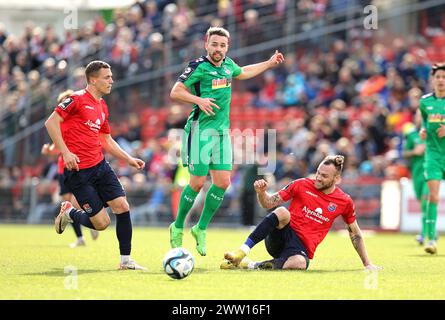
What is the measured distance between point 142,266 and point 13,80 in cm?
1658

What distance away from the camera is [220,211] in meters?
25.0

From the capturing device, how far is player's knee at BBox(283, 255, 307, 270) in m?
11.3

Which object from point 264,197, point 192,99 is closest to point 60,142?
point 192,99

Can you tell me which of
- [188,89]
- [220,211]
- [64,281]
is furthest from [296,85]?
[64,281]

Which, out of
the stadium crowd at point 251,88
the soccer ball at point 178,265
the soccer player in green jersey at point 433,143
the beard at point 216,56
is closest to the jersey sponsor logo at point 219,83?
the beard at point 216,56

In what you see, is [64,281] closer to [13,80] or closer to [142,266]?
→ [142,266]

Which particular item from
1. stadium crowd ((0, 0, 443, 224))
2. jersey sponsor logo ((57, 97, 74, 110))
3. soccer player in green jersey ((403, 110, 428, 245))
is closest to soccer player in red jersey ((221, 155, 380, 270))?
jersey sponsor logo ((57, 97, 74, 110))

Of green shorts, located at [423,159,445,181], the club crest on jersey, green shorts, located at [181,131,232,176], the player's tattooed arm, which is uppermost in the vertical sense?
green shorts, located at [181,131,232,176]

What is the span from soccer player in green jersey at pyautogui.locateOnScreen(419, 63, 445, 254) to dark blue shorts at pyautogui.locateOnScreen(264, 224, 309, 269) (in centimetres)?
407

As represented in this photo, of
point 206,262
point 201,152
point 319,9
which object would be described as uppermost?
point 319,9

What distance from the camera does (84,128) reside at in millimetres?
11852

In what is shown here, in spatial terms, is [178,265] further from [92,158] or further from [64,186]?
[64,186]

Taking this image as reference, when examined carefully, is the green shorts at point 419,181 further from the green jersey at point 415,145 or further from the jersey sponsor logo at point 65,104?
the jersey sponsor logo at point 65,104

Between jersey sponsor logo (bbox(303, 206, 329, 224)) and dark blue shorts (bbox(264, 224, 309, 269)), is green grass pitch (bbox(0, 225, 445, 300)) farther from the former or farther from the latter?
jersey sponsor logo (bbox(303, 206, 329, 224))
